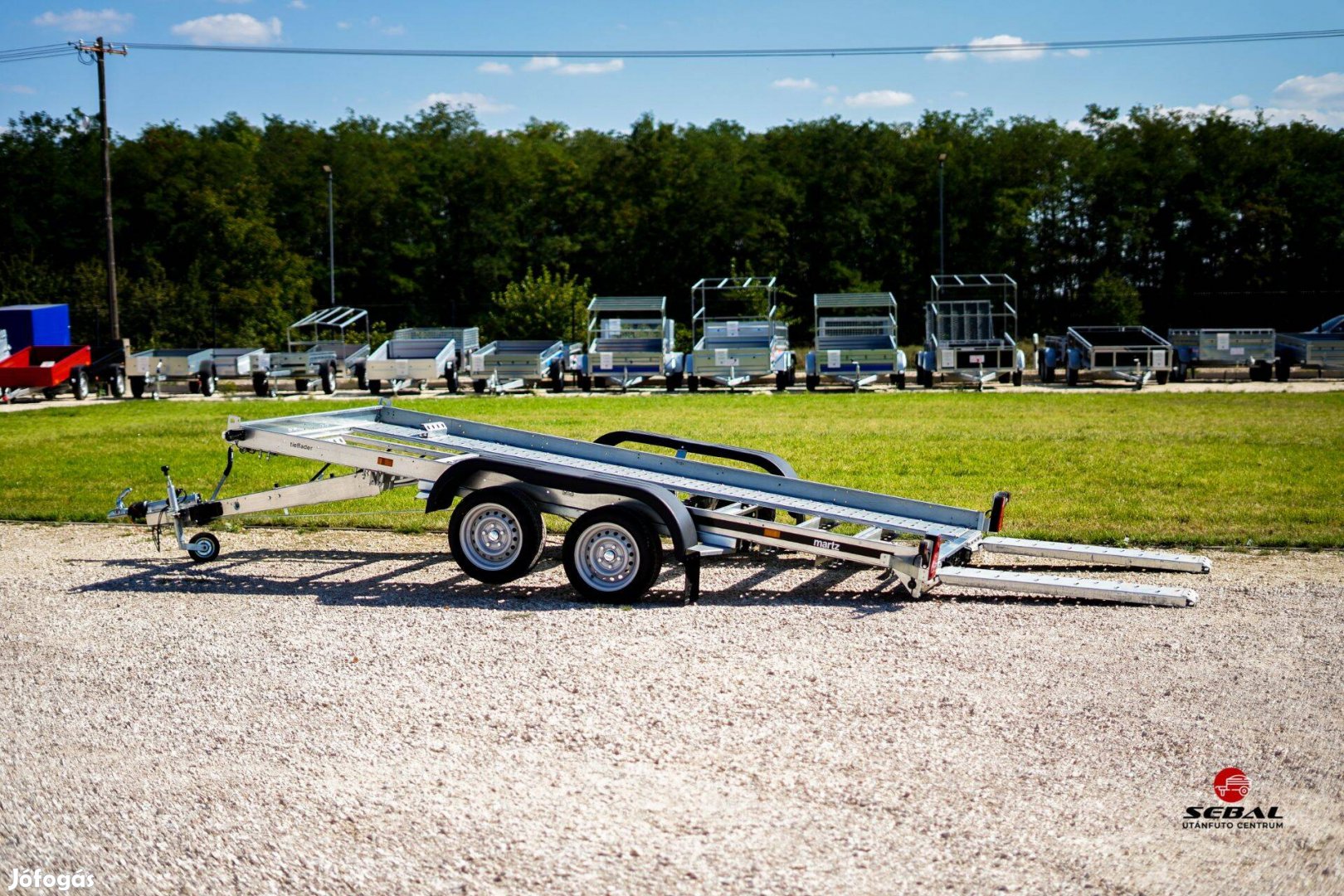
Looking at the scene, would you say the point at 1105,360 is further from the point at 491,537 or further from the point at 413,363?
the point at 491,537

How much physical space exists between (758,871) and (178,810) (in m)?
2.26

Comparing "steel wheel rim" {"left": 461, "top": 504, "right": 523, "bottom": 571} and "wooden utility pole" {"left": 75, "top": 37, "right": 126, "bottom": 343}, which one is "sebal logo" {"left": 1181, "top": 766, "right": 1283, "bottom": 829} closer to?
"steel wheel rim" {"left": 461, "top": 504, "right": 523, "bottom": 571}

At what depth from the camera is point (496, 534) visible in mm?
8523

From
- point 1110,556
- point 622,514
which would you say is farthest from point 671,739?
point 1110,556

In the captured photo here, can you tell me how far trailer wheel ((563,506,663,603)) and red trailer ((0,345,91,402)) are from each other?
24055 mm

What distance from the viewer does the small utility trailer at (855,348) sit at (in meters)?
29.0

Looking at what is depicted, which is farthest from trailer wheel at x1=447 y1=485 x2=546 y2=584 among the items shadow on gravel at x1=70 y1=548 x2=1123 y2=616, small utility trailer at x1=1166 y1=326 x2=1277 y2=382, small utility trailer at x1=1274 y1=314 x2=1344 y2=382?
small utility trailer at x1=1274 y1=314 x2=1344 y2=382

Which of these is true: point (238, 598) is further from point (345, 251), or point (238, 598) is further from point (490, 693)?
point (345, 251)

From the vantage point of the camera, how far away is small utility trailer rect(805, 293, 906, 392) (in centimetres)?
2898

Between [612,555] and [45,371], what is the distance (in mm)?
24299

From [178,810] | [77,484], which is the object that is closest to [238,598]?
[178,810]

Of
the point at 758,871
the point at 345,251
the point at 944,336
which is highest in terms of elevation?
the point at 345,251

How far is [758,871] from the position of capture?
4.40 metres

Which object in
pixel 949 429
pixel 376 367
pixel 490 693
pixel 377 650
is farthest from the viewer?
pixel 376 367
